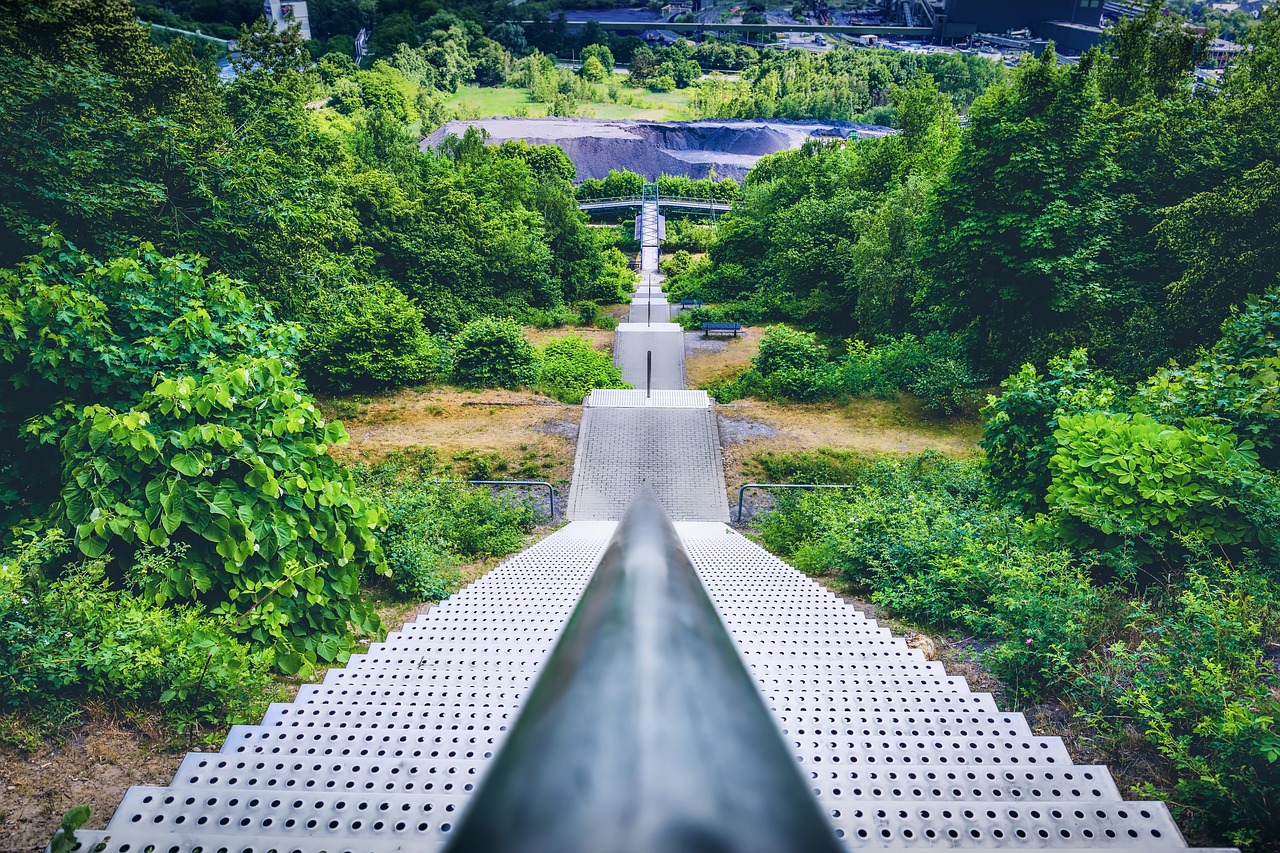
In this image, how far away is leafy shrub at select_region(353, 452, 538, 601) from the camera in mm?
8523

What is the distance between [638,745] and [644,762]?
0.09 feet

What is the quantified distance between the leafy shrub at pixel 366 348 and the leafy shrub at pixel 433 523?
4.89m

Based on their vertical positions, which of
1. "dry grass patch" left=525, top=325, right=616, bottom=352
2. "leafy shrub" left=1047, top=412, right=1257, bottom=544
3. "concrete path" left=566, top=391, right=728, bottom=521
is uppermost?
"leafy shrub" left=1047, top=412, right=1257, bottom=544

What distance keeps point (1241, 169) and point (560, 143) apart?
186 feet

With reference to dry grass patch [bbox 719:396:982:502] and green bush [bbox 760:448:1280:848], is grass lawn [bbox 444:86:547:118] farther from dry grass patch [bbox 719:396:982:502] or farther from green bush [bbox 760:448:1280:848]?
green bush [bbox 760:448:1280:848]

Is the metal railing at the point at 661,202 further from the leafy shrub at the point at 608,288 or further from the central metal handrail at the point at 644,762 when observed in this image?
the central metal handrail at the point at 644,762

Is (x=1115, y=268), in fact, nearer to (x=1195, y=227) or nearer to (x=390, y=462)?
(x=1195, y=227)

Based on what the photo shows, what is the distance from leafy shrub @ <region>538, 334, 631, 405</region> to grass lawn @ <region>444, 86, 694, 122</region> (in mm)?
57241

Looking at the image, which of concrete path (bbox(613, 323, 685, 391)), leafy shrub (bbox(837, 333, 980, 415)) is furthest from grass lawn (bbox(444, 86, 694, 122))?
leafy shrub (bbox(837, 333, 980, 415))

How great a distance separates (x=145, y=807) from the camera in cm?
290

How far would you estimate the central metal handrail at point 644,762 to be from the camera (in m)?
0.63

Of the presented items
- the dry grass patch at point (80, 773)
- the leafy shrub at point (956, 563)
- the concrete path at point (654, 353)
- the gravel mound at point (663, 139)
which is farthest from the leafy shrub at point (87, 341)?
the gravel mound at point (663, 139)

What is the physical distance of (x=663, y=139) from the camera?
6850 cm

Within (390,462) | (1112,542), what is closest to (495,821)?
(1112,542)
